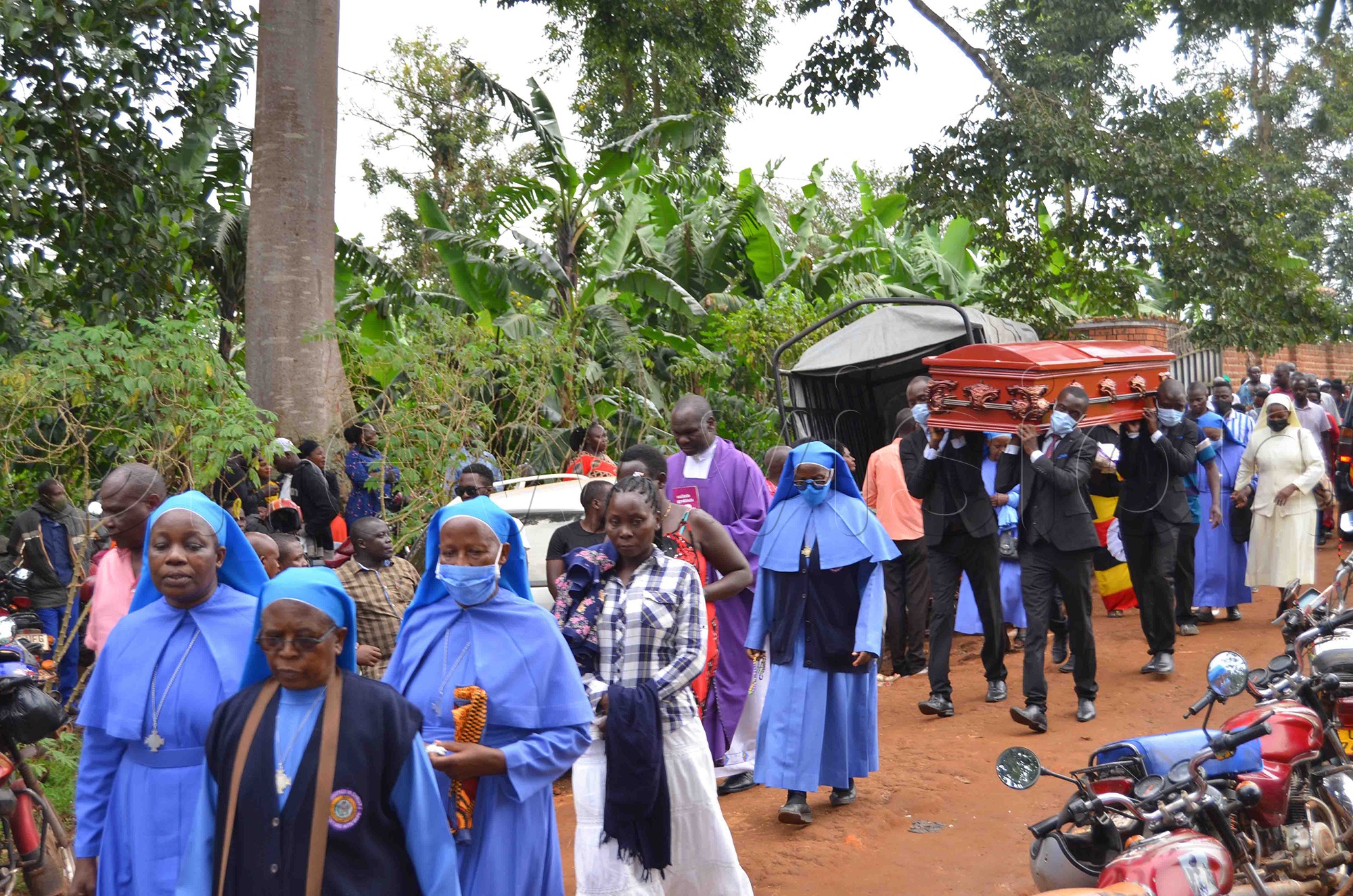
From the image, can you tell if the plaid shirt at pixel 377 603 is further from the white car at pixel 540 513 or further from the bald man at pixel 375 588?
the white car at pixel 540 513

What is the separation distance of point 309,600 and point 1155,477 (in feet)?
24.5

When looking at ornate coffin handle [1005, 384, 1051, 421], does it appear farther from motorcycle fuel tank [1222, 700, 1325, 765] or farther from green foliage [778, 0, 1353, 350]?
green foliage [778, 0, 1353, 350]

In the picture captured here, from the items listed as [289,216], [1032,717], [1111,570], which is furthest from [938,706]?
[289,216]

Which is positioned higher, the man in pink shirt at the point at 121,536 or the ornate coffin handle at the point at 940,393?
the ornate coffin handle at the point at 940,393

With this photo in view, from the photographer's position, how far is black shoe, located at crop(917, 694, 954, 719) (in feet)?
28.9

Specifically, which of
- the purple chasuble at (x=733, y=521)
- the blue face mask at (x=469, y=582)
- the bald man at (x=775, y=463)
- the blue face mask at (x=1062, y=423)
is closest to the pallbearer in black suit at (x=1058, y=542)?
the blue face mask at (x=1062, y=423)

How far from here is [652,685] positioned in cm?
449

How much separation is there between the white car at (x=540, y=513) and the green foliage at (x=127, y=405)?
193cm

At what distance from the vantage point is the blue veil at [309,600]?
319 cm

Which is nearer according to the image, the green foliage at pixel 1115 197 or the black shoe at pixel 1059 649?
the black shoe at pixel 1059 649

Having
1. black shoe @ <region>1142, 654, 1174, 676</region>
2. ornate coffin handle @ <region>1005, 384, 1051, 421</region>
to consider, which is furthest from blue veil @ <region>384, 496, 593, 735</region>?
black shoe @ <region>1142, 654, 1174, 676</region>

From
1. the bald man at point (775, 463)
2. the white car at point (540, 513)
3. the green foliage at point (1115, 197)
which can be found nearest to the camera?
the bald man at point (775, 463)

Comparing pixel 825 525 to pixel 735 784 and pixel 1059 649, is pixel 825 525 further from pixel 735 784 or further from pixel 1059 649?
pixel 1059 649

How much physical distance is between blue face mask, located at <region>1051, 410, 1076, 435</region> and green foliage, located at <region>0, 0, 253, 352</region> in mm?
6803
